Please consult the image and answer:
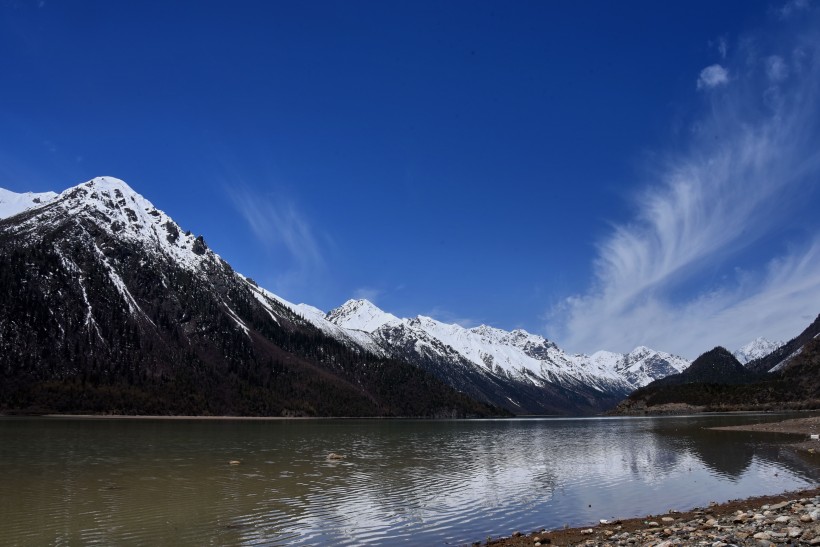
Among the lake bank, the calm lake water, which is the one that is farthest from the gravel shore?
the calm lake water

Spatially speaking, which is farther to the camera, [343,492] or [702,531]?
[343,492]

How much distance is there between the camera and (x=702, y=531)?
21.3m

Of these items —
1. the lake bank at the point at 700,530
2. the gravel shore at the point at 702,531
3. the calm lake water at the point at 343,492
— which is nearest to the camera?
the gravel shore at the point at 702,531

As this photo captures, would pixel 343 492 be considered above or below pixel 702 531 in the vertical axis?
below

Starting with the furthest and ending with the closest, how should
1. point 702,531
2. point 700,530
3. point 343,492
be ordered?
point 343,492 → point 700,530 → point 702,531

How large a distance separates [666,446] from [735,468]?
2957cm

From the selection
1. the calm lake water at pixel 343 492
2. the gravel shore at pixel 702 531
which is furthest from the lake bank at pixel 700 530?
the calm lake water at pixel 343 492

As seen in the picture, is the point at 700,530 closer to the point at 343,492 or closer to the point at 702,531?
the point at 702,531

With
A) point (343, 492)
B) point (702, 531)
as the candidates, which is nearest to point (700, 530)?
point (702, 531)

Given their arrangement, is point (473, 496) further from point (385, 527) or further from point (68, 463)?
point (68, 463)

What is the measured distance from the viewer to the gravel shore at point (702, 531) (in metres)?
17.5

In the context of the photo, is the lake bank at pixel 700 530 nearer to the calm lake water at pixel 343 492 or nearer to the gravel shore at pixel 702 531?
the gravel shore at pixel 702 531

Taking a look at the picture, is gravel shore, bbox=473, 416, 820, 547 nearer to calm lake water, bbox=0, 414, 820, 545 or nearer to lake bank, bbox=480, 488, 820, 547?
lake bank, bbox=480, 488, 820, 547

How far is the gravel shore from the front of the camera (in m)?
17.5
